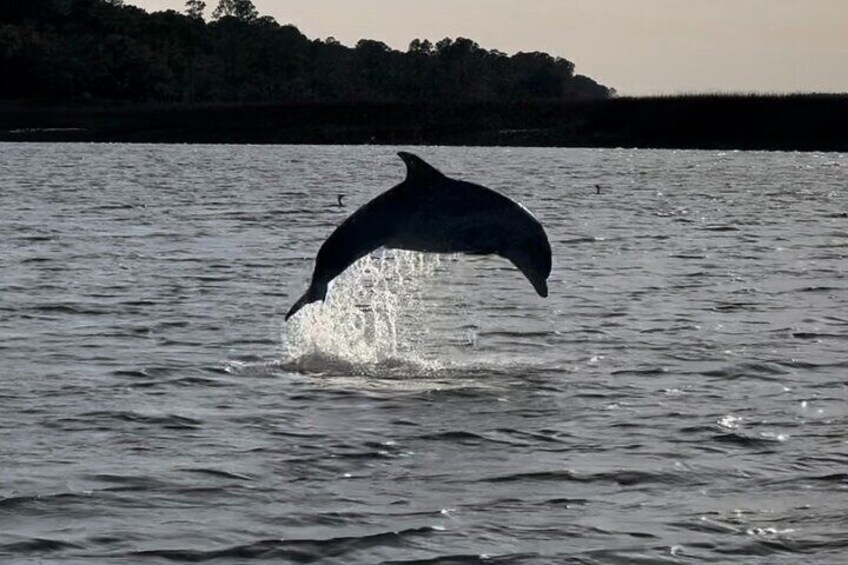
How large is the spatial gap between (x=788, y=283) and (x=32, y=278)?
1222cm

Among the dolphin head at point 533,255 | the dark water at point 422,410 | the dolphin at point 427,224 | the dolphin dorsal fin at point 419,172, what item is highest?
the dolphin dorsal fin at point 419,172

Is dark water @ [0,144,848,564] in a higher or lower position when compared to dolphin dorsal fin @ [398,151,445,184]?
lower

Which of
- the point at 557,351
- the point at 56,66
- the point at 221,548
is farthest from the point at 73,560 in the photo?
the point at 56,66

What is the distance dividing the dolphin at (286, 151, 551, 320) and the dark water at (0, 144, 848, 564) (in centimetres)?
135

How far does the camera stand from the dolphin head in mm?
18000

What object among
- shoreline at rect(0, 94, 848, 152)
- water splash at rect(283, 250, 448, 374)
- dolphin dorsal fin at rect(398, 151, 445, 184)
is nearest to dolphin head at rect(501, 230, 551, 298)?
dolphin dorsal fin at rect(398, 151, 445, 184)

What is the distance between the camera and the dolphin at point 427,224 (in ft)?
57.7

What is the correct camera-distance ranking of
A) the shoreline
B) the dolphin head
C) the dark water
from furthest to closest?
the shoreline → the dolphin head → the dark water

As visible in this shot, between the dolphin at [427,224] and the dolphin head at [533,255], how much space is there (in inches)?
0.5

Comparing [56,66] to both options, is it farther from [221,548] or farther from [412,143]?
[221,548]

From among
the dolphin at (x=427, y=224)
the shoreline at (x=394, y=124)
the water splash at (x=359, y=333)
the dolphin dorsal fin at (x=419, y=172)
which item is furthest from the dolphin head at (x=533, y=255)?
the shoreline at (x=394, y=124)

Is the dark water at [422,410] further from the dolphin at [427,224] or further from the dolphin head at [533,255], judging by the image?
the dolphin at [427,224]

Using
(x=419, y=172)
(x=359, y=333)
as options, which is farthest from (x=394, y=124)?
(x=419, y=172)

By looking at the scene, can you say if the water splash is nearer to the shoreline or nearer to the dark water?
the dark water
